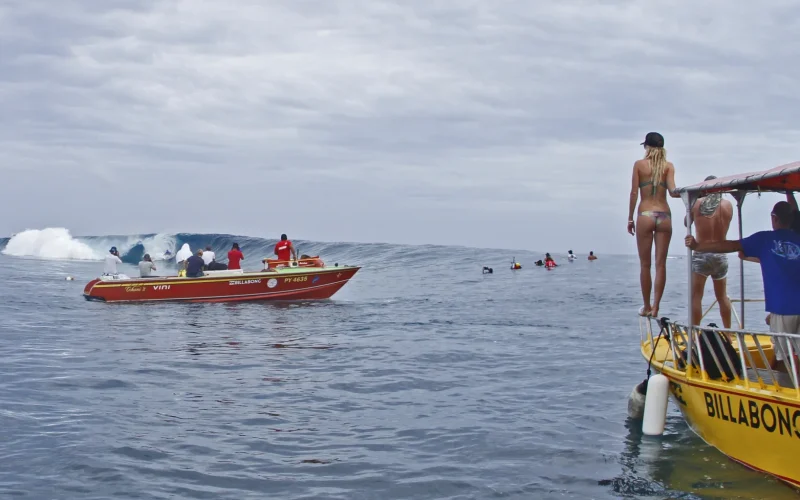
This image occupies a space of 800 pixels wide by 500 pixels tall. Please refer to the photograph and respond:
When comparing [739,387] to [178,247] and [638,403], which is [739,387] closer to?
[638,403]

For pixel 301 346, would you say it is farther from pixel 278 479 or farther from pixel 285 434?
pixel 278 479

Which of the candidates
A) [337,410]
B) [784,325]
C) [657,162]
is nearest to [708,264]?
[657,162]

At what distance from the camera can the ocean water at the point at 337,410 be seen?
24.2 feet

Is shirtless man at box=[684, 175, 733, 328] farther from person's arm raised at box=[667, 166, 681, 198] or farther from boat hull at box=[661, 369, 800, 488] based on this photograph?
boat hull at box=[661, 369, 800, 488]

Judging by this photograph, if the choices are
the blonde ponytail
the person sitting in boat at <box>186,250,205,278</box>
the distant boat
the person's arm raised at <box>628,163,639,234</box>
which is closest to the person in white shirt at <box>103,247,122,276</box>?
the distant boat

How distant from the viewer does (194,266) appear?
2469 centimetres

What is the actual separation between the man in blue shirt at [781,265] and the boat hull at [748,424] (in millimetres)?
548

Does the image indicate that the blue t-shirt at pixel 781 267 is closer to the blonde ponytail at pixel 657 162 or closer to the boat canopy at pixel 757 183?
the boat canopy at pixel 757 183

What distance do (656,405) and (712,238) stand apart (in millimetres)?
2115

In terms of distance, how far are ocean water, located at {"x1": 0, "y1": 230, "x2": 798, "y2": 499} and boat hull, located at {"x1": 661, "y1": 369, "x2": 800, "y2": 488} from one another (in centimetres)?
19

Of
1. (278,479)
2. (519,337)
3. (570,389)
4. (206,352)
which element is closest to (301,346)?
(206,352)

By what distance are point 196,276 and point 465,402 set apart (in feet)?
51.2

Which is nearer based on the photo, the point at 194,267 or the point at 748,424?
the point at 748,424

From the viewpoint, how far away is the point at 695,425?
8.32 meters
